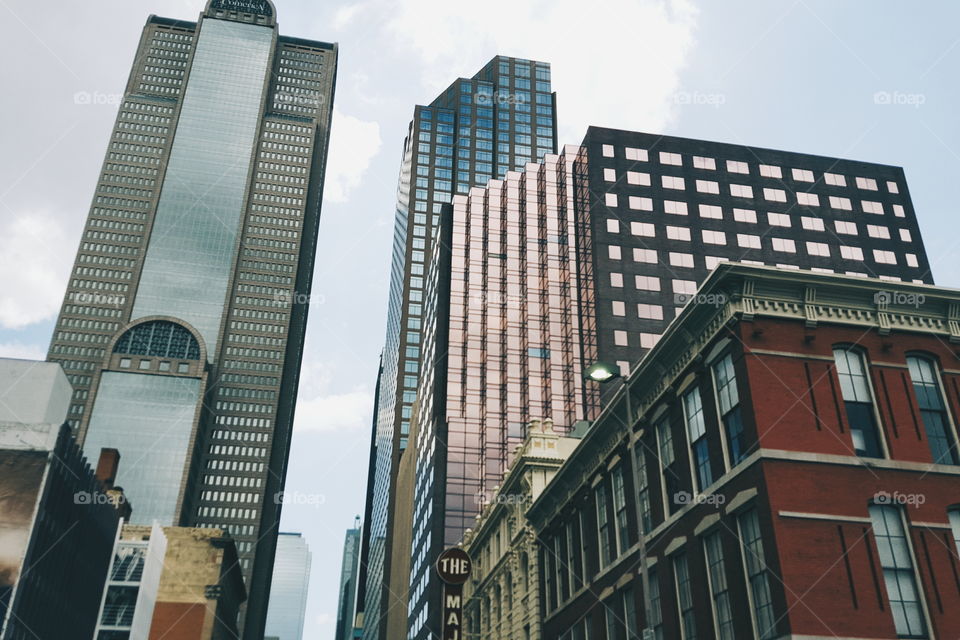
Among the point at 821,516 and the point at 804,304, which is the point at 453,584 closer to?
the point at 821,516

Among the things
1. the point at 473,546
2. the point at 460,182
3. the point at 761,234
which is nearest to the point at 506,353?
the point at 761,234

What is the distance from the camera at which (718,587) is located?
2278 cm

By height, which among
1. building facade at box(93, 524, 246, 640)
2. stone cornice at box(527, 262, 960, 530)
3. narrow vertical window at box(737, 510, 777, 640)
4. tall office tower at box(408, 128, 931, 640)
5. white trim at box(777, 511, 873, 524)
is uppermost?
tall office tower at box(408, 128, 931, 640)

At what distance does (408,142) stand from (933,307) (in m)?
176

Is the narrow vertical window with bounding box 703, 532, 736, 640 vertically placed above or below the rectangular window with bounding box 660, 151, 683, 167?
below

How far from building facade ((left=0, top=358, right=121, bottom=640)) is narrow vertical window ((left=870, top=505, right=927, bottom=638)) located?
43.5m

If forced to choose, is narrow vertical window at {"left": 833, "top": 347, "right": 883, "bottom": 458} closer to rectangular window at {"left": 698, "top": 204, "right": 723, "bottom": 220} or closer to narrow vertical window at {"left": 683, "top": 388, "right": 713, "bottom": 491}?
narrow vertical window at {"left": 683, "top": 388, "right": 713, "bottom": 491}

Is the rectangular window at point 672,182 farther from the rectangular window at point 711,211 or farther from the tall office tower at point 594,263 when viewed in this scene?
the rectangular window at point 711,211

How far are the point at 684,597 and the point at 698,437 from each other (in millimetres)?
4892

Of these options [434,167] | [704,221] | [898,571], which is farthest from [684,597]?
[434,167]

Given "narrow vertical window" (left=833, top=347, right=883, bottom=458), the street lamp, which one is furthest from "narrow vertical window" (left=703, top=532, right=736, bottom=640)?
the street lamp

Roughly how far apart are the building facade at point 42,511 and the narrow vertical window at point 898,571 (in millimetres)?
43504

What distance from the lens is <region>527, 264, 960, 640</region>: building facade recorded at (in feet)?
65.1

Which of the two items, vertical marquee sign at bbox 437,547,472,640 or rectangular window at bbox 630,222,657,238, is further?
rectangular window at bbox 630,222,657,238
